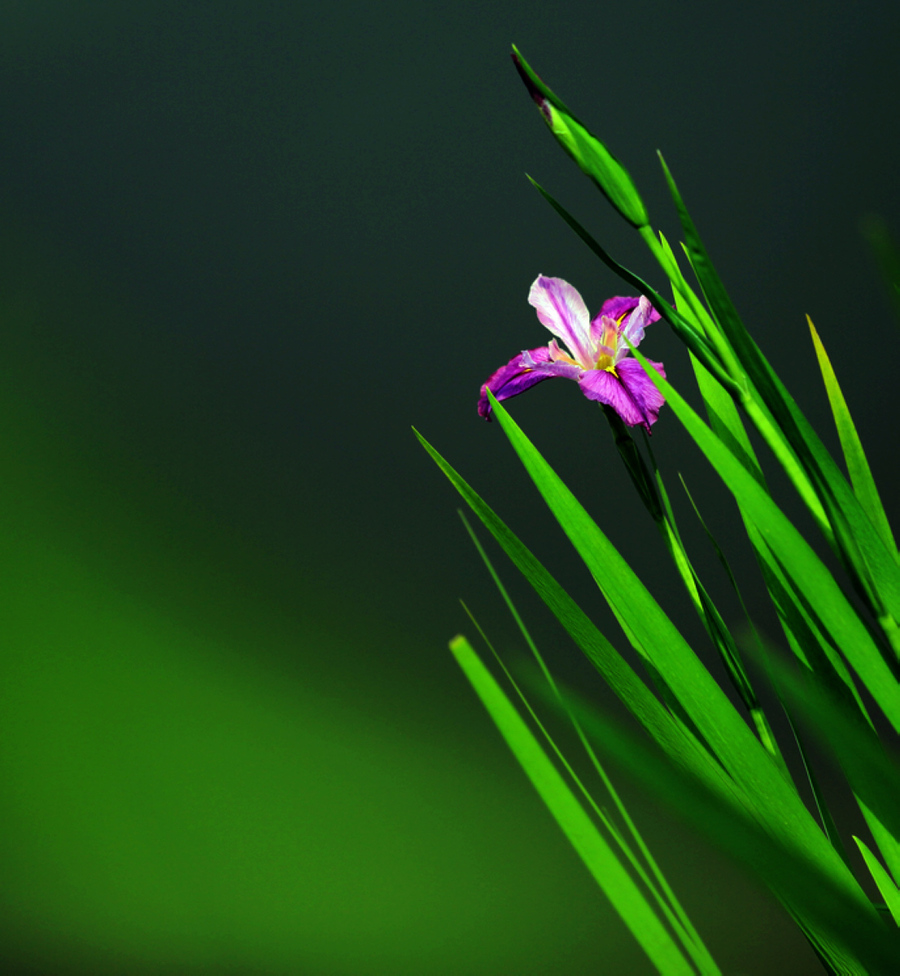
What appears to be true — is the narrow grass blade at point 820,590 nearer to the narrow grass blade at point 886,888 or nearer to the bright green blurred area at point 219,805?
the narrow grass blade at point 886,888

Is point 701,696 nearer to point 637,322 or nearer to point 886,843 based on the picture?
point 886,843

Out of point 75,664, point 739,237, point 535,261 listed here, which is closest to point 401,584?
point 75,664

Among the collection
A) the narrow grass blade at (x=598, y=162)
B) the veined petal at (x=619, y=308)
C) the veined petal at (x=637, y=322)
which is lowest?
the narrow grass blade at (x=598, y=162)

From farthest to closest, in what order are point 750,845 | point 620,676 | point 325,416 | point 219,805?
point 325,416 < point 219,805 < point 620,676 < point 750,845

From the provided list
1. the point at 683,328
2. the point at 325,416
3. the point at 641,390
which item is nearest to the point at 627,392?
the point at 641,390

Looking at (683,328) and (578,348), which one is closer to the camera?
(683,328)

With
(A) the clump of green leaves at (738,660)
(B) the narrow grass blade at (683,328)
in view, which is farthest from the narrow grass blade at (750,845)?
(B) the narrow grass blade at (683,328)

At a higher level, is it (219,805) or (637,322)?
(219,805)

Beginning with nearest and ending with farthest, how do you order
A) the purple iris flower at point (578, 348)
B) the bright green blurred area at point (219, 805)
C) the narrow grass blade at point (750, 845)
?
the narrow grass blade at point (750, 845)
the purple iris flower at point (578, 348)
the bright green blurred area at point (219, 805)
